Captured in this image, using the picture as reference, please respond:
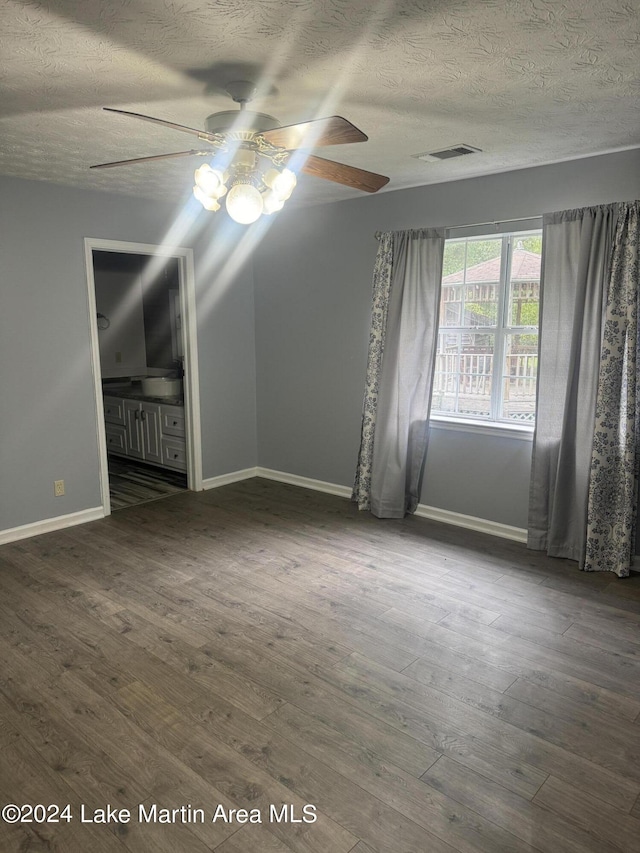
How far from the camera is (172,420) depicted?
5.59 metres

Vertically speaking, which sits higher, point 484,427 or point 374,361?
point 374,361

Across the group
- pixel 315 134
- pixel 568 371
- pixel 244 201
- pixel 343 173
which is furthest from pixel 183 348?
pixel 315 134

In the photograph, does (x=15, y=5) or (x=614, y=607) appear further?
(x=614, y=607)

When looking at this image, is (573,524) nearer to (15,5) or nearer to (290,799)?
(290,799)

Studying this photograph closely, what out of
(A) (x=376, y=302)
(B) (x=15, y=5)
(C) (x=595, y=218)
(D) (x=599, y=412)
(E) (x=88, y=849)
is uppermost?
(B) (x=15, y=5)

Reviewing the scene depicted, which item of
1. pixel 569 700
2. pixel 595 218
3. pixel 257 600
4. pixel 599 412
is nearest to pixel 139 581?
pixel 257 600

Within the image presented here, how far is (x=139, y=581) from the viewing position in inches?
137

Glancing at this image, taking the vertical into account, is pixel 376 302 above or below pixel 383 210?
below

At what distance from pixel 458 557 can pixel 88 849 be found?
2638 mm

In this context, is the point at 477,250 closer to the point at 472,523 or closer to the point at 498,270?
the point at 498,270

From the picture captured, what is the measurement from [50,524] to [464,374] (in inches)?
128

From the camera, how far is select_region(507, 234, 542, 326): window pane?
12.7 feet

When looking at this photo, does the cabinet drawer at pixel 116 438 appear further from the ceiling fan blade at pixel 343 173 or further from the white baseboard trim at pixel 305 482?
the ceiling fan blade at pixel 343 173

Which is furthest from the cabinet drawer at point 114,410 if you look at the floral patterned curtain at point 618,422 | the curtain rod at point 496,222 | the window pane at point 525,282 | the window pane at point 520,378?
the floral patterned curtain at point 618,422
